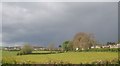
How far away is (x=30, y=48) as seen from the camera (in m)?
16.6

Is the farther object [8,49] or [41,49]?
[41,49]

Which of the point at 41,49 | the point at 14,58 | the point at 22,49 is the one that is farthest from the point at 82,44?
the point at 14,58

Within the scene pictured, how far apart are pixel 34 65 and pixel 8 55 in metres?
→ 2.66

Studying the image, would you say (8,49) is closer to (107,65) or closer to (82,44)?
(107,65)

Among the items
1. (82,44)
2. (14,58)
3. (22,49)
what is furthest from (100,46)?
(14,58)

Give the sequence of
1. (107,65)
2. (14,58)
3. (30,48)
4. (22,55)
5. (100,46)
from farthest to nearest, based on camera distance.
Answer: (100,46)
(30,48)
(22,55)
(14,58)
(107,65)

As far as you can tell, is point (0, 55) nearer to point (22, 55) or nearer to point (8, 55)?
point (8, 55)

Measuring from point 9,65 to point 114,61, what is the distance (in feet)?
19.4

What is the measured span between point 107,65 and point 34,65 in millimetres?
3960

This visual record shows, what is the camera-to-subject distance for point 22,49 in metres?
16.2

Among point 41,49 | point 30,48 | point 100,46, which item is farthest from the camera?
point 100,46

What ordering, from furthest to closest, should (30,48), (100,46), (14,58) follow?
(100,46) < (30,48) < (14,58)

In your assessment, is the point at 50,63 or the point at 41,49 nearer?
the point at 50,63

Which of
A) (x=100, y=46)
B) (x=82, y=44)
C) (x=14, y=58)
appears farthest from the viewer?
(x=82, y=44)
